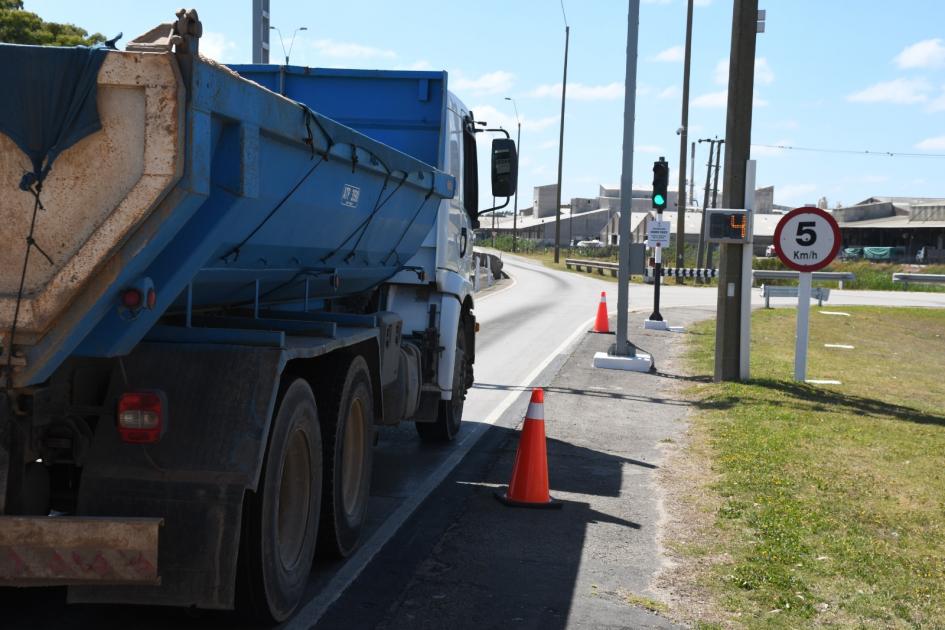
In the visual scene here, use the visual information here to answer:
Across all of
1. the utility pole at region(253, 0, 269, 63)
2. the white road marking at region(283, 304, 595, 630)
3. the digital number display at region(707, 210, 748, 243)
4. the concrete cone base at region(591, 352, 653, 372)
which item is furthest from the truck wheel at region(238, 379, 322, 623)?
the concrete cone base at region(591, 352, 653, 372)

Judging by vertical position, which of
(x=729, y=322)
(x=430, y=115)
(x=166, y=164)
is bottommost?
(x=729, y=322)

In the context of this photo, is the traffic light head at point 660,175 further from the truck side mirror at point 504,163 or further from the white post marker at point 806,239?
the truck side mirror at point 504,163

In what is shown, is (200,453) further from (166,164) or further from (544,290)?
(544,290)

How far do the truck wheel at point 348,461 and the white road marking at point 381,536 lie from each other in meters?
0.12

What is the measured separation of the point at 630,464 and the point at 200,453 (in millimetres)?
5872

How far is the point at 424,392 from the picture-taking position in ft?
32.8

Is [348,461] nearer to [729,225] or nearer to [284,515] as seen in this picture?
[284,515]

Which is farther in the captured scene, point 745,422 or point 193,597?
point 745,422

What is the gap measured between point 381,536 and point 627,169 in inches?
444

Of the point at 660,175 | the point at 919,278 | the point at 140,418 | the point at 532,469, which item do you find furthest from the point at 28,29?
the point at 919,278

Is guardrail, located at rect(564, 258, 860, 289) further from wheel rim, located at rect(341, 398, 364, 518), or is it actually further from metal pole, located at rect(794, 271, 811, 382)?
wheel rim, located at rect(341, 398, 364, 518)

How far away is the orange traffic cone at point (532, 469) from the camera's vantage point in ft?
27.1

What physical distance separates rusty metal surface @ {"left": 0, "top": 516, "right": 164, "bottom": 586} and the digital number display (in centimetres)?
1161

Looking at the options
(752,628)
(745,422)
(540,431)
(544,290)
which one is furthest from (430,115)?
(544,290)
